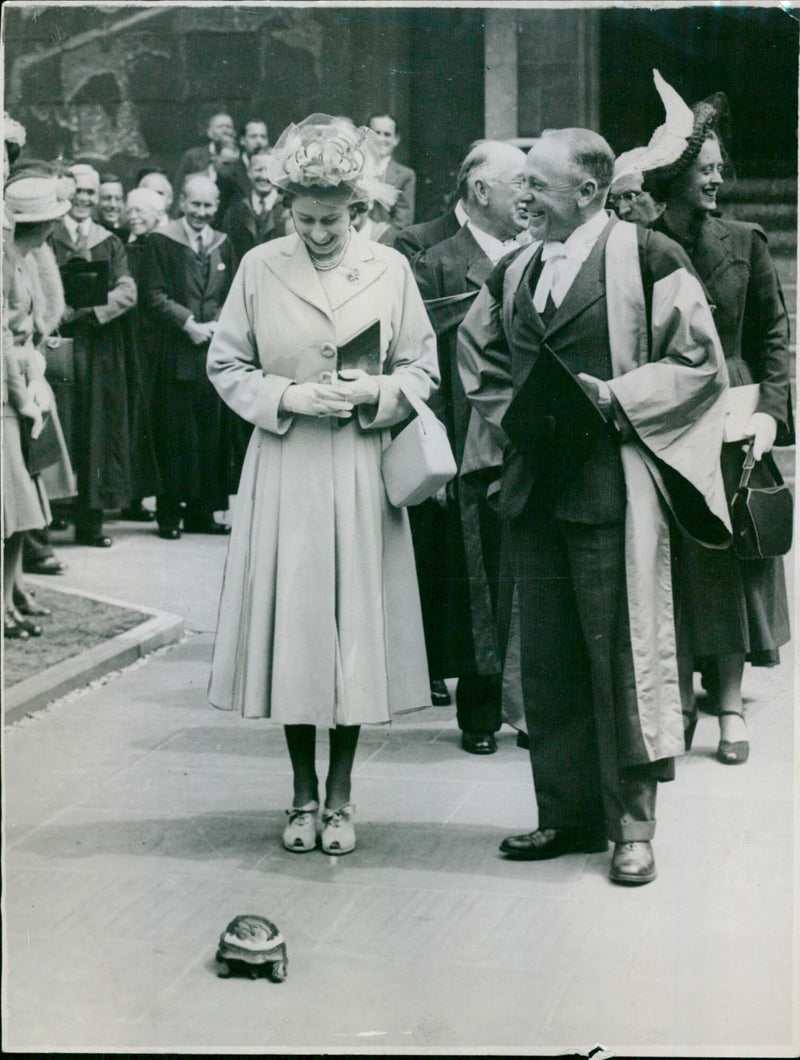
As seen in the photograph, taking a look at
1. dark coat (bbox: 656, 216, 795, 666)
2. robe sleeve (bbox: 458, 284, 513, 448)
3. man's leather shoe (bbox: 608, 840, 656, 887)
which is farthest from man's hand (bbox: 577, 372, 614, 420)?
man's leather shoe (bbox: 608, 840, 656, 887)

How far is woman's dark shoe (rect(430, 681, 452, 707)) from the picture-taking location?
6.93 metres

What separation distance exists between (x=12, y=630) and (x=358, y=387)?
1.46 metres

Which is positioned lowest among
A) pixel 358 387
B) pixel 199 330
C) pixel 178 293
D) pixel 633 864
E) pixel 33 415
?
pixel 633 864

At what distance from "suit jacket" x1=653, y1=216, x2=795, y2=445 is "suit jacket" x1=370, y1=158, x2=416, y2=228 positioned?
41.0 inches

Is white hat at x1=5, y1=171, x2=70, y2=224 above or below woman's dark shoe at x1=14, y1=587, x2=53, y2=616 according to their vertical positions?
above

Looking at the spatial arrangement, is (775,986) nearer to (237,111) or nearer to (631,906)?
(631,906)

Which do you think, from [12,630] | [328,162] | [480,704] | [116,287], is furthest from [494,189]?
[12,630]

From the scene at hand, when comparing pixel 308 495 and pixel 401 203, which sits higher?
pixel 401 203

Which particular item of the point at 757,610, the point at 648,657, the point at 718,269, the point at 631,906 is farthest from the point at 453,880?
the point at 718,269

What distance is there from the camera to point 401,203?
6.38 meters

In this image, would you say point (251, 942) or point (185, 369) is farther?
point (185, 369)

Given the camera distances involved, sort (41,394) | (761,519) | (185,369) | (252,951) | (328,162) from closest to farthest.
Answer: (252,951)
(328,162)
(761,519)
(41,394)
(185,369)

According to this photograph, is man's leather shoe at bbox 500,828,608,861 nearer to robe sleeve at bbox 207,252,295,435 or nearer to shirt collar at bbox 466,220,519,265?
robe sleeve at bbox 207,252,295,435

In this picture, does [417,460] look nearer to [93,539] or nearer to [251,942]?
[93,539]
